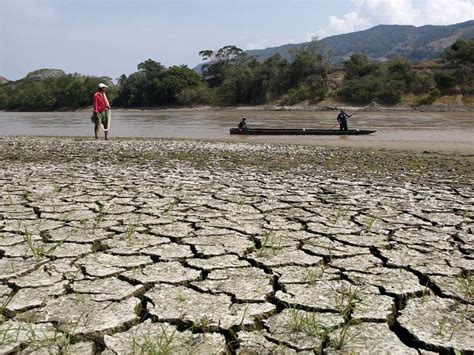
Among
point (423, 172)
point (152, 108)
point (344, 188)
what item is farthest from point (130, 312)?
point (152, 108)

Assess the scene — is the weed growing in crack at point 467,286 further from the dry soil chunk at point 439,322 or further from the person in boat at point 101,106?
the person in boat at point 101,106

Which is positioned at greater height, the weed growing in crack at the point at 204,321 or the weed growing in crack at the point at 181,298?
the weed growing in crack at the point at 181,298

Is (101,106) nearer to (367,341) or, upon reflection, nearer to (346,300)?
(346,300)

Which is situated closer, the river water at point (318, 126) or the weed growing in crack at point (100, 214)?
the weed growing in crack at point (100, 214)

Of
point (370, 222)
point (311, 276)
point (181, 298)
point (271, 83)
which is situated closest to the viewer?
point (181, 298)

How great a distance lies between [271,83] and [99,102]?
42095 mm

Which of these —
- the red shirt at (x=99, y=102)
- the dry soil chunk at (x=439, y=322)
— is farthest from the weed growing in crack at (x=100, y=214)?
the red shirt at (x=99, y=102)

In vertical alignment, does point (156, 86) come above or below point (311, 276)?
above

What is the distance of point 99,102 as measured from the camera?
9.96m

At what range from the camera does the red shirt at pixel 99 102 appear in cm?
991

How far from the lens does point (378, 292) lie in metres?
2.35

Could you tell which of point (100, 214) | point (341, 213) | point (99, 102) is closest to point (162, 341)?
point (100, 214)

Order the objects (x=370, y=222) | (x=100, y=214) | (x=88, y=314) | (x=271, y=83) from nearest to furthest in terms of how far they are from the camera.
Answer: (x=88, y=314) → (x=370, y=222) → (x=100, y=214) → (x=271, y=83)

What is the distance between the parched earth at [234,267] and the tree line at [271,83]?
39867 millimetres
